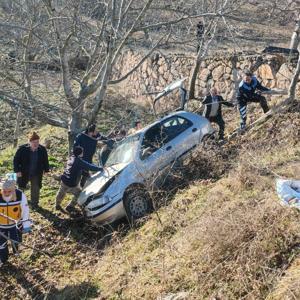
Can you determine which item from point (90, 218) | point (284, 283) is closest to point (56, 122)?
point (90, 218)

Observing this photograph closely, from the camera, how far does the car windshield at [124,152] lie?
10141 millimetres

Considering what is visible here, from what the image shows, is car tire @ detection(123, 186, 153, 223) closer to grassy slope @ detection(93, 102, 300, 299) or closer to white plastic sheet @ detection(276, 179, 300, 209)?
grassy slope @ detection(93, 102, 300, 299)

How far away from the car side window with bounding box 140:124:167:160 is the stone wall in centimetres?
187

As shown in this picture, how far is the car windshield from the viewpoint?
10141mm

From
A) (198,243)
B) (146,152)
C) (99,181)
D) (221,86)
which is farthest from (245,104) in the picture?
(198,243)

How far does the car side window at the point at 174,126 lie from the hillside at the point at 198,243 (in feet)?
2.28

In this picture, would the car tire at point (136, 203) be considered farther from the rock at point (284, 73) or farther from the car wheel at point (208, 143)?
the rock at point (284, 73)

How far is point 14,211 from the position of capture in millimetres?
8328

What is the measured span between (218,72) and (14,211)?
1069 cm

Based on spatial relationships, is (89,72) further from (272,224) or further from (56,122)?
(272,224)

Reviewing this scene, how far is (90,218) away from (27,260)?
54.3 inches

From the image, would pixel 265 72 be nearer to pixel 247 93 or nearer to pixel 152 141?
pixel 247 93

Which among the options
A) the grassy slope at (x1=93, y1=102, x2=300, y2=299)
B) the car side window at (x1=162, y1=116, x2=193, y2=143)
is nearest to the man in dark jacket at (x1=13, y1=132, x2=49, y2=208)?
the car side window at (x1=162, y1=116, x2=193, y2=143)

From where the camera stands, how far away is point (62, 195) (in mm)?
10539
